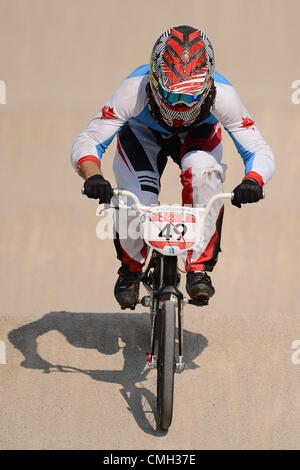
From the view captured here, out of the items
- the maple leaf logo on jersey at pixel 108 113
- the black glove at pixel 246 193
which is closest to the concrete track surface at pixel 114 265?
the black glove at pixel 246 193

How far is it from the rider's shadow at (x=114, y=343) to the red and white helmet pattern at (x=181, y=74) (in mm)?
1820

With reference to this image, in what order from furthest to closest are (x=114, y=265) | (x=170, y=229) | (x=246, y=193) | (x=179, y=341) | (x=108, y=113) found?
(x=114, y=265), (x=108, y=113), (x=179, y=341), (x=246, y=193), (x=170, y=229)

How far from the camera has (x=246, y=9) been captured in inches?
586

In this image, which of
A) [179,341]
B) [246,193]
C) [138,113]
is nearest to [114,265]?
[138,113]

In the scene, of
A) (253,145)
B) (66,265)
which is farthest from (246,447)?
(66,265)

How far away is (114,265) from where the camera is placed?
8805 mm

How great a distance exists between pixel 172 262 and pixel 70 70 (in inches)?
377

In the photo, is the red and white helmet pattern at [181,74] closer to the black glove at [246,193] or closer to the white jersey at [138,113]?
the white jersey at [138,113]

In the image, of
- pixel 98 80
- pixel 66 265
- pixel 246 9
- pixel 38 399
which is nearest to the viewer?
pixel 38 399

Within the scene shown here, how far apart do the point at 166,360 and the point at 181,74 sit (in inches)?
67.7

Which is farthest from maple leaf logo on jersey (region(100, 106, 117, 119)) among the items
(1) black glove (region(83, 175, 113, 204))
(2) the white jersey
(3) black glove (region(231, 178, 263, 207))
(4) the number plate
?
(3) black glove (region(231, 178, 263, 207))

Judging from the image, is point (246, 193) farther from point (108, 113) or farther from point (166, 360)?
point (108, 113)

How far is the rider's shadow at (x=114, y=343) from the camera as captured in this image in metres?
5.31

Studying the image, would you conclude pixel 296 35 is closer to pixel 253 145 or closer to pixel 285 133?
pixel 285 133
